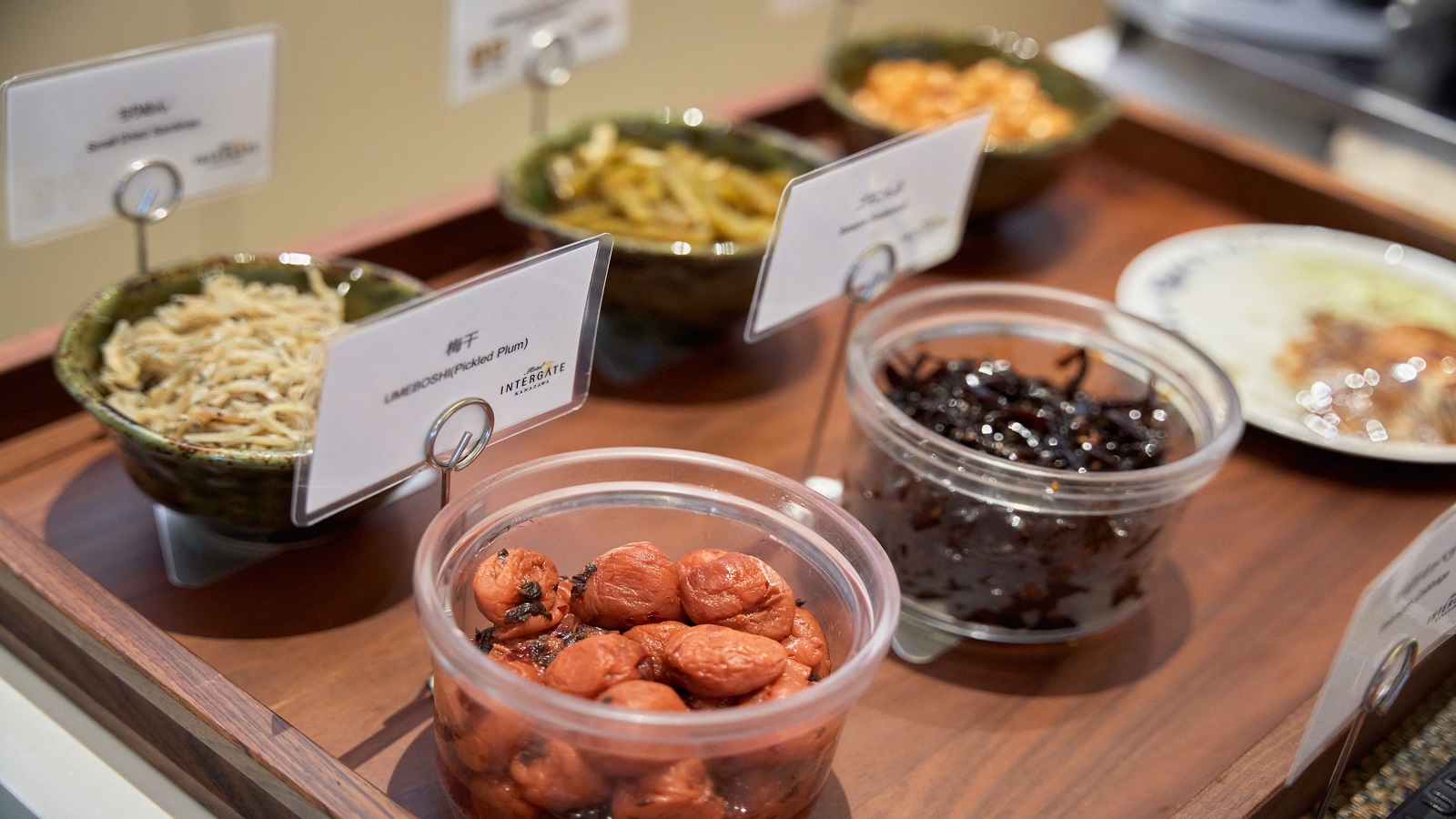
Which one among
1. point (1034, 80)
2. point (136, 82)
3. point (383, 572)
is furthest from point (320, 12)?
point (383, 572)

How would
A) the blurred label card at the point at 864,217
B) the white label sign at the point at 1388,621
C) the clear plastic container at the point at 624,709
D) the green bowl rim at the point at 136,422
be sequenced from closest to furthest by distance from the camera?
the clear plastic container at the point at 624,709 < the white label sign at the point at 1388,621 < the green bowl rim at the point at 136,422 < the blurred label card at the point at 864,217

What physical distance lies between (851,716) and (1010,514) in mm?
207

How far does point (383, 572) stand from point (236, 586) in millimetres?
117

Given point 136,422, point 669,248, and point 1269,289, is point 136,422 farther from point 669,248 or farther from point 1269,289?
point 1269,289

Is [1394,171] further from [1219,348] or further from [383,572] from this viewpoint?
[383,572]

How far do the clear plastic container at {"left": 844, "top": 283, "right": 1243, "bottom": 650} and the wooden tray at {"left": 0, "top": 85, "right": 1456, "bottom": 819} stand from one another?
37 mm

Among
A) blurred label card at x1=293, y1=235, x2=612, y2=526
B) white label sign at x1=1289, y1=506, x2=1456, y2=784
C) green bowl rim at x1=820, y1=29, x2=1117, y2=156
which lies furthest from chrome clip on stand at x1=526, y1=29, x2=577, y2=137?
white label sign at x1=1289, y1=506, x2=1456, y2=784

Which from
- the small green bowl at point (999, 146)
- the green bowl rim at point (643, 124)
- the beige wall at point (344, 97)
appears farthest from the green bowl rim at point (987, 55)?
the beige wall at point (344, 97)

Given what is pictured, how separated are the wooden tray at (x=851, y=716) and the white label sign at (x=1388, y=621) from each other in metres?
0.05

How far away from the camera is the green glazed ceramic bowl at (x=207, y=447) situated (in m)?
0.94

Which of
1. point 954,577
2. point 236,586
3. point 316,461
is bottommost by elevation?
point 236,586

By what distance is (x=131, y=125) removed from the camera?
3.76 ft

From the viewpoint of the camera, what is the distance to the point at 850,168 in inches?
42.4

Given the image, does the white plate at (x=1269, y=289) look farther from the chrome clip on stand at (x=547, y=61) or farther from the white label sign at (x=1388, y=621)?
the chrome clip on stand at (x=547, y=61)
